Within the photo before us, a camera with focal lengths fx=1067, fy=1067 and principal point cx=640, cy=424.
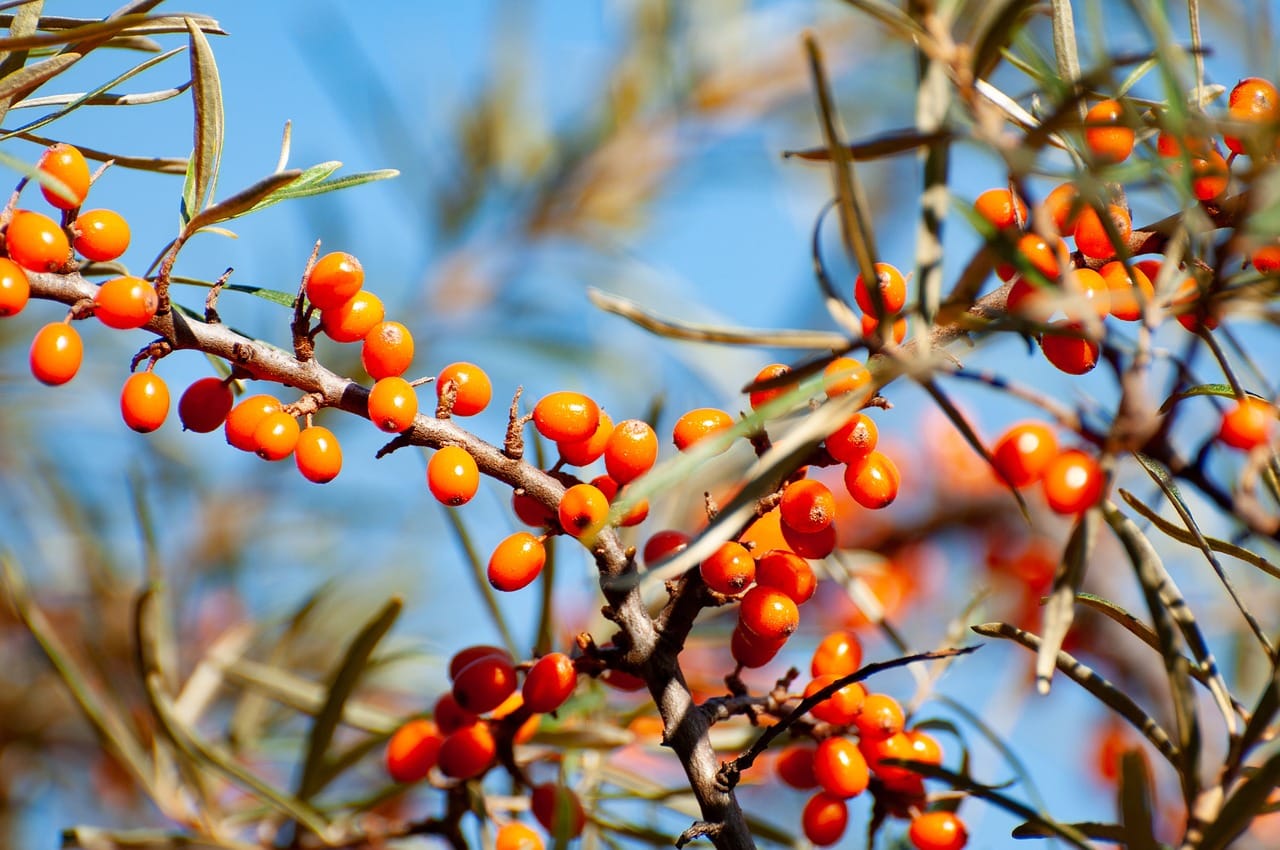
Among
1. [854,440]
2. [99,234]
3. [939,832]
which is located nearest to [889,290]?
[854,440]

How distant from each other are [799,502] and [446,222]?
5.18 ft

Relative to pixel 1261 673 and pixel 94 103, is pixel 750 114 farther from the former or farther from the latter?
pixel 94 103

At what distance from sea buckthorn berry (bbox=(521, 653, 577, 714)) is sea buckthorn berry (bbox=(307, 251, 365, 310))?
0.29 m

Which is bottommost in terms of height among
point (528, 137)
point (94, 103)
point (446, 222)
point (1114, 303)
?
point (1114, 303)

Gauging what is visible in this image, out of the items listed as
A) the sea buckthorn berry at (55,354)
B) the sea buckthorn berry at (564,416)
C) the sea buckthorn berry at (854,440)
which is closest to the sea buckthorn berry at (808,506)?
the sea buckthorn berry at (854,440)

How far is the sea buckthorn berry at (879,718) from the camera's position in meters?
0.79

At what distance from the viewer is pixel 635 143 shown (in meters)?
2.15

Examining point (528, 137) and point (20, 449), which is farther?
point (528, 137)

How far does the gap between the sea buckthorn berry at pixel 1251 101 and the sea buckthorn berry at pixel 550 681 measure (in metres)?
0.56

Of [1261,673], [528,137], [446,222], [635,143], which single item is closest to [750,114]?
[635,143]

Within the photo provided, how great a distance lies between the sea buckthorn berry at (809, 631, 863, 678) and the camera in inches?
32.8

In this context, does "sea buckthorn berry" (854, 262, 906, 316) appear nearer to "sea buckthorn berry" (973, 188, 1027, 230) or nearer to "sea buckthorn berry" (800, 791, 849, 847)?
"sea buckthorn berry" (973, 188, 1027, 230)

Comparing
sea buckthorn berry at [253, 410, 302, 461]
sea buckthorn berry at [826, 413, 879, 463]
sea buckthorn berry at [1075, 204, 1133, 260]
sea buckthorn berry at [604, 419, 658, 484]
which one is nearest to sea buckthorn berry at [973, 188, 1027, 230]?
sea buckthorn berry at [1075, 204, 1133, 260]

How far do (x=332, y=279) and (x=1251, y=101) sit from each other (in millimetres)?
614
